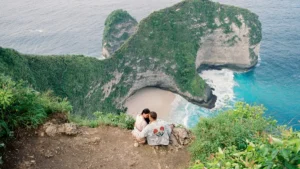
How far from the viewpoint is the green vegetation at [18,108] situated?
866 centimetres

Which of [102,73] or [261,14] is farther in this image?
[261,14]

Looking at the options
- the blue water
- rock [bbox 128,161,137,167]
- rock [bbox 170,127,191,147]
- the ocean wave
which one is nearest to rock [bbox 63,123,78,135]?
rock [bbox 128,161,137,167]

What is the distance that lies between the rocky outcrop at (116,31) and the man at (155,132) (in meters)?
50.4

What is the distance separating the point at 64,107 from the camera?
10914 millimetres

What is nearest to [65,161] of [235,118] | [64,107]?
[64,107]

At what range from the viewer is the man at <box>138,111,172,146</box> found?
9898 mm

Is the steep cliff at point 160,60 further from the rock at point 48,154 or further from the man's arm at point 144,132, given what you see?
the man's arm at point 144,132

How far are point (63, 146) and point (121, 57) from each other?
34462 mm

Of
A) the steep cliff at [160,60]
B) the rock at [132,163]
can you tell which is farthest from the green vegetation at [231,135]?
the steep cliff at [160,60]

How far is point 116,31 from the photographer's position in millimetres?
60156

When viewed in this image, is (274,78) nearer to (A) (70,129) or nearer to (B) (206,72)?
(B) (206,72)

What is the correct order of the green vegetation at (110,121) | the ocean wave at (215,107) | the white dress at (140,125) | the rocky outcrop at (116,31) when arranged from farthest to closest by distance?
the rocky outcrop at (116,31)
the ocean wave at (215,107)
the green vegetation at (110,121)
the white dress at (140,125)

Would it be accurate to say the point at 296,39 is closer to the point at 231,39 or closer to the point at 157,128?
the point at 231,39

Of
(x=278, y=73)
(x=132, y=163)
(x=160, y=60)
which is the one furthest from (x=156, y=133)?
(x=278, y=73)
